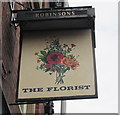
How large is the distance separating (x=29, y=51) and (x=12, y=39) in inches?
35.6

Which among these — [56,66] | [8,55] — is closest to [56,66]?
[56,66]

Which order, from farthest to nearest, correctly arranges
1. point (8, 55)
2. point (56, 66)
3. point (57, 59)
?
point (8, 55), point (57, 59), point (56, 66)

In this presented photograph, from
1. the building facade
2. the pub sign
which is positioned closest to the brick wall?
the building facade

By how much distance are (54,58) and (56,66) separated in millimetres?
165

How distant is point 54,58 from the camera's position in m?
5.96

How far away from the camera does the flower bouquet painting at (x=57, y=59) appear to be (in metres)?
5.78

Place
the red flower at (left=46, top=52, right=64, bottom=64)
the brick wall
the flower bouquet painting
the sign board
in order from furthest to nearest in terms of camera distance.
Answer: the brick wall < the red flower at (left=46, top=52, right=64, bottom=64) < the flower bouquet painting < the sign board

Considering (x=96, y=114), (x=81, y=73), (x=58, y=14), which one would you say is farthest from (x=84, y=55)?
(x=96, y=114)

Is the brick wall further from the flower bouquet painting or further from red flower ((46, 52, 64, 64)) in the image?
red flower ((46, 52, 64, 64))

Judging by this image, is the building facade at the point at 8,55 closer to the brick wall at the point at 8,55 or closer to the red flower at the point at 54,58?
the brick wall at the point at 8,55

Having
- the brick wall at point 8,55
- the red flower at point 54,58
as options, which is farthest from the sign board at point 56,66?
the brick wall at point 8,55

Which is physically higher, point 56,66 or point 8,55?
point 8,55

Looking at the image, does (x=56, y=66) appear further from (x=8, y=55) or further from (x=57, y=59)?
(x=8, y=55)

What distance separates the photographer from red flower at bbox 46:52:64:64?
234 inches
